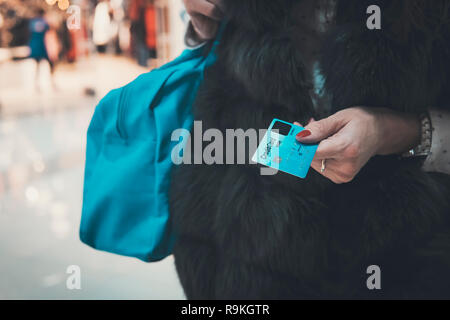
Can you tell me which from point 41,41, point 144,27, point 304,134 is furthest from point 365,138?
point 144,27

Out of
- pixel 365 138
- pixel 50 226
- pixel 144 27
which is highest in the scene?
pixel 144 27

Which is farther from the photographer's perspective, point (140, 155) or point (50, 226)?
point (50, 226)

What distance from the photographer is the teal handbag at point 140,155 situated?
98cm

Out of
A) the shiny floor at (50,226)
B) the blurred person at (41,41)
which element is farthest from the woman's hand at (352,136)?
the blurred person at (41,41)

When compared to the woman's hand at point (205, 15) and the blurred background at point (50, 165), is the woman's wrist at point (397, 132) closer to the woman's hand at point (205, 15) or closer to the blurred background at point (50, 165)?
the woman's hand at point (205, 15)

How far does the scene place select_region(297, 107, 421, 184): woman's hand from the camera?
0.75m

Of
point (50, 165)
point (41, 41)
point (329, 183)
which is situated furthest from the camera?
point (41, 41)

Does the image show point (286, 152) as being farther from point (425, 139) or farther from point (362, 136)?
point (425, 139)

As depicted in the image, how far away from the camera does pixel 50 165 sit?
140 inches

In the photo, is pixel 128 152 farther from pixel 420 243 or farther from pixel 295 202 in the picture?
pixel 420 243

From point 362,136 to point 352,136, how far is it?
0.07ft

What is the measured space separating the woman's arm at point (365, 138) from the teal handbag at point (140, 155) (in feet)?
1.06

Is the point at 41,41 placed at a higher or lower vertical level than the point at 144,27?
lower

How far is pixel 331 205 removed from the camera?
86 cm
